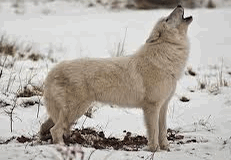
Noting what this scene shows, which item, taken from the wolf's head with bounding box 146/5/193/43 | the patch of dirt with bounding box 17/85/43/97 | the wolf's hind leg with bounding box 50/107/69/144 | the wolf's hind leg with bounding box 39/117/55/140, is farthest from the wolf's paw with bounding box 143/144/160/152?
the patch of dirt with bounding box 17/85/43/97

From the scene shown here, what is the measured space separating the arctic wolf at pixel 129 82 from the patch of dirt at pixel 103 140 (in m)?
0.19

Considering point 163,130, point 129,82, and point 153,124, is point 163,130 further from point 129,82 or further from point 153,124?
point 129,82

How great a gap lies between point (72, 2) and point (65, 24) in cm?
464

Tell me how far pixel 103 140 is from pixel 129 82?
87cm

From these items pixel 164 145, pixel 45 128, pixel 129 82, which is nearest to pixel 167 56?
pixel 129 82

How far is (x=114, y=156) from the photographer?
3557 mm

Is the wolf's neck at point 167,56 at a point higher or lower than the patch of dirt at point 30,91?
higher

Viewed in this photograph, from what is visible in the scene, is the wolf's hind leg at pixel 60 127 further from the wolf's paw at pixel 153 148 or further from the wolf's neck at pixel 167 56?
the wolf's neck at pixel 167 56

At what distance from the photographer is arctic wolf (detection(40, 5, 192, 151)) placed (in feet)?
14.1

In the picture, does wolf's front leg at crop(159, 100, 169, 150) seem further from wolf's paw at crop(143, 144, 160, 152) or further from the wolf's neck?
the wolf's neck

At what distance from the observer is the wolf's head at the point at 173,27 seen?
15.6ft

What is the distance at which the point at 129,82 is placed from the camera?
178 inches

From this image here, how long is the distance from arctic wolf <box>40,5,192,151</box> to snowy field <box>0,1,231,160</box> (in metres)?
0.43

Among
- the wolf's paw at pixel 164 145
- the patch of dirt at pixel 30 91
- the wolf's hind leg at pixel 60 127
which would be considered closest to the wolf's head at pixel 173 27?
the wolf's paw at pixel 164 145
